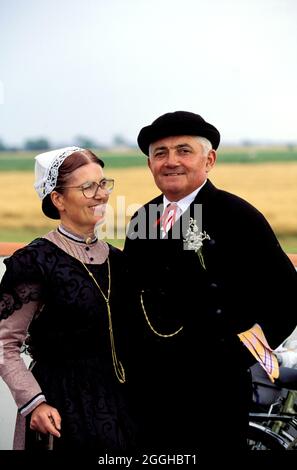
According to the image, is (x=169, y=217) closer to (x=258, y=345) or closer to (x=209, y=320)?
(x=209, y=320)

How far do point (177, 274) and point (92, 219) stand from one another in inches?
12.8

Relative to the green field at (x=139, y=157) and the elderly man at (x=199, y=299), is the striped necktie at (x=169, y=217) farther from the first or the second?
the green field at (x=139, y=157)

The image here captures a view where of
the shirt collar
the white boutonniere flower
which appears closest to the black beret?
the shirt collar

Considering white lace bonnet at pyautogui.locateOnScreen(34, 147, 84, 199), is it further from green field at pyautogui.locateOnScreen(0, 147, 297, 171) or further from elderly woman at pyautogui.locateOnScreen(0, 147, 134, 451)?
green field at pyautogui.locateOnScreen(0, 147, 297, 171)

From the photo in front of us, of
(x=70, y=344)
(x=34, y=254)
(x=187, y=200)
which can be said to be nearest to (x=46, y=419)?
A: (x=70, y=344)

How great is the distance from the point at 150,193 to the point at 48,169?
1029 mm

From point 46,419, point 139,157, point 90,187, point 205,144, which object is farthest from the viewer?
point 139,157

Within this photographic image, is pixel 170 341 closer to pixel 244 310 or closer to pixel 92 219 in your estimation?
pixel 244 310

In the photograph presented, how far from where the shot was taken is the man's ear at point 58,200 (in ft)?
6.42

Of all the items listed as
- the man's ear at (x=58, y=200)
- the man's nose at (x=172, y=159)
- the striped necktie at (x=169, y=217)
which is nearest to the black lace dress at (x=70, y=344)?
the man's ear at (x=58, y=200)

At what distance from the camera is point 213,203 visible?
2084mm

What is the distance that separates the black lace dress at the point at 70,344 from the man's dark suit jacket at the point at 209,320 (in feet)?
0.50

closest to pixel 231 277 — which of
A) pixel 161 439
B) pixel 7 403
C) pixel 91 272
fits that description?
pixel 91 272

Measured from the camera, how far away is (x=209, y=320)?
2.02 meters
